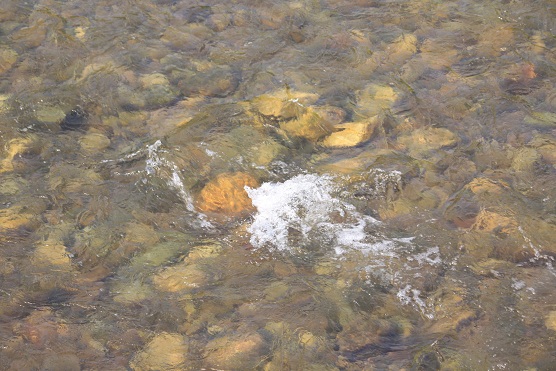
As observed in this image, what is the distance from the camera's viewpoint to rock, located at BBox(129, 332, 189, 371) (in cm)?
255

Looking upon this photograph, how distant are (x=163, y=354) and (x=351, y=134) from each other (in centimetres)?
166

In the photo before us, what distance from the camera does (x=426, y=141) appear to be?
3.57 meters

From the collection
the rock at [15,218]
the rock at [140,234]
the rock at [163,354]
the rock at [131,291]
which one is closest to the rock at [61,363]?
the rock at [163,354]

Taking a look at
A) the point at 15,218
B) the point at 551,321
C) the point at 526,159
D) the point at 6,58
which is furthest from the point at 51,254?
the point at 526,159

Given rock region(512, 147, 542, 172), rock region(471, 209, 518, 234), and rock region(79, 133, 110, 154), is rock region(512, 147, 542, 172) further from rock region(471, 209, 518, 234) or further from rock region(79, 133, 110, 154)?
rock region(79, 133, 110, 154)

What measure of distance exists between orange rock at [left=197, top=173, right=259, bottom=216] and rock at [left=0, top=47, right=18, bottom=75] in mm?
1726

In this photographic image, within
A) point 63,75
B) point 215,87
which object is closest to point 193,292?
point 215,87

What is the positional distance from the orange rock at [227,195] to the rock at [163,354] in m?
Answer: 0.76

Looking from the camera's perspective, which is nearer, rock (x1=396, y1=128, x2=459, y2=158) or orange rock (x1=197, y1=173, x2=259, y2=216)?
orange rock (x1=197, y1=173, x2=259, y2=216)

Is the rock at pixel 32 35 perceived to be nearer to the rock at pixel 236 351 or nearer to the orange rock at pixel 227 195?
the orange rock at pixel 227 195

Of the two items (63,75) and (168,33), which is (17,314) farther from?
(168,33)

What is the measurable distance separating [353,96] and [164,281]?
65.3 inches

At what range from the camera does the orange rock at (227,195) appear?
3.22 meters

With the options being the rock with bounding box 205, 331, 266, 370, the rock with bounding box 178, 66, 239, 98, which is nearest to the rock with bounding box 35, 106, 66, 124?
the rock with bounding box 178, 66, 239, 98
